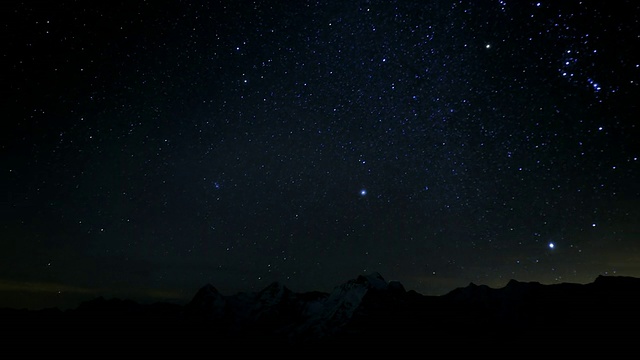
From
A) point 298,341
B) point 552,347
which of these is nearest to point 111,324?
point 298,341

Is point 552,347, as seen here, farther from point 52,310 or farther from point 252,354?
point 52,310

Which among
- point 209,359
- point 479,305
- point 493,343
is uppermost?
point 479,305

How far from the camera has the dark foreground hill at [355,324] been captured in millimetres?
35656

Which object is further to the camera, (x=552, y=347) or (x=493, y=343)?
(x=493, y=343)

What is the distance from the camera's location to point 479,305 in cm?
4525

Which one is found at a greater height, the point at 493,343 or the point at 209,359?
the point at 493,343

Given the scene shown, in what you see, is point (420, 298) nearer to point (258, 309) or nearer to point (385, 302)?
point (385, 302)

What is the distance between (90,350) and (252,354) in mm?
18676

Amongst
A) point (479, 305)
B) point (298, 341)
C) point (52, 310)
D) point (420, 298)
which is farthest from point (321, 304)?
point (52, 310)

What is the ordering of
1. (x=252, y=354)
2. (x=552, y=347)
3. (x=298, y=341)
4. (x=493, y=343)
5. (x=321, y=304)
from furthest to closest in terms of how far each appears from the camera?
(x=321, y=304) < (x=298, y=341) < (x=252, y=354) < (x=493, y=343) < (x=552, y=347)

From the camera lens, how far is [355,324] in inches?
2104

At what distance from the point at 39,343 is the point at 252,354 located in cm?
2437

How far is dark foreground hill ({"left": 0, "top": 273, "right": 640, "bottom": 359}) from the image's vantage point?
1404 inches

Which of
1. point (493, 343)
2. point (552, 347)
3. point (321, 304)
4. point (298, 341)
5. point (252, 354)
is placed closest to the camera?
point (552, 347)
